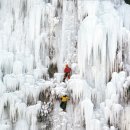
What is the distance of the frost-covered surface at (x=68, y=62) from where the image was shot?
578 inches

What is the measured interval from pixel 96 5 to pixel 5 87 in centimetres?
406

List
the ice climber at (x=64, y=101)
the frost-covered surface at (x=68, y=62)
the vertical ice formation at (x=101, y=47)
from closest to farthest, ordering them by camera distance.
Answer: the frost-covered surface at (x=68, y=62)
the ice climber at (x=64, y=101)
the vertical ice formation at (x=101, y=47)

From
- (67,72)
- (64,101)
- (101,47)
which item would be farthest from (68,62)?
(64,101)

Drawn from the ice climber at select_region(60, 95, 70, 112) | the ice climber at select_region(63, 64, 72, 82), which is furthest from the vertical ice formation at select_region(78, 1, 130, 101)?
the ice climber at select_region(60, 95, 70, 112)

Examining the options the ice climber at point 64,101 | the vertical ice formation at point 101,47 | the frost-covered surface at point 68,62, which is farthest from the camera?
the vertical ice formation at point 101,47

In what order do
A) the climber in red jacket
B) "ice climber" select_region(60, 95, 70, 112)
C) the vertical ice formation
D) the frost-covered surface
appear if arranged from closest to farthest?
the frost-covered surface → "ice climber" select_region(60, 95, 70, 112) → the vertical ice formation → the climber in red jacket

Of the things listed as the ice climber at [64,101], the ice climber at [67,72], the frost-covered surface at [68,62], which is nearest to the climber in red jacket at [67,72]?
the ice climber at [67,72]

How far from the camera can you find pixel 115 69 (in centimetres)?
1509

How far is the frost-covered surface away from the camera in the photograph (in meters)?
14.7

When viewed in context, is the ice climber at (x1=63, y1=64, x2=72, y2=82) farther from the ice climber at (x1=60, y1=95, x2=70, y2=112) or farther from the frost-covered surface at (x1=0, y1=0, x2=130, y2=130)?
the ice climber at (x1=60, y1=95, x2=70, y2=112)

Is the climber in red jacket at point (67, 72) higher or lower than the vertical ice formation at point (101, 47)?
lower

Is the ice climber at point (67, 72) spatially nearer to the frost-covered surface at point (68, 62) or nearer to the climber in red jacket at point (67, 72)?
the climber in red jacket at point (67, 72)

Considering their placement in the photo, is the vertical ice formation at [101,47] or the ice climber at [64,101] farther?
the vertical ice formation at [101,47]

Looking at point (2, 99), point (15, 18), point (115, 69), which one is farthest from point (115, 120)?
point (15, 18)
